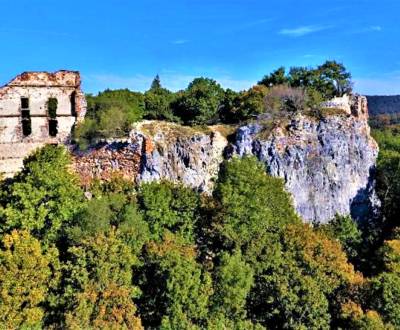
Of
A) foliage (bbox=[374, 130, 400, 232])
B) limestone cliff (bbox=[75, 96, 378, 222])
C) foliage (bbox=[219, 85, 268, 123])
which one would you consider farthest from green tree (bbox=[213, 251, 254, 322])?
foliage (bbox=[374, 130, 400, 232])

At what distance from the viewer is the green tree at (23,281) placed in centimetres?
2692

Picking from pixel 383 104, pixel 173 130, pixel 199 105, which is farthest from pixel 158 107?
pixel 383 104

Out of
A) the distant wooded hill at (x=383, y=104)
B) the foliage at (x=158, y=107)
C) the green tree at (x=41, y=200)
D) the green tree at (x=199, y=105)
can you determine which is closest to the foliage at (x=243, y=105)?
the green tree at (x=199, y=105)

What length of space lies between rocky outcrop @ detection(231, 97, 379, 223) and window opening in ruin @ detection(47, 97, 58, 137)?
533 inches

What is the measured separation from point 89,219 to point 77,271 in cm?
305

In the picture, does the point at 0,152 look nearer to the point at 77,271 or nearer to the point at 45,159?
the point at 45,159

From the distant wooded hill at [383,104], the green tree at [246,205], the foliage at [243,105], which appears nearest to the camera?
the green tree at [246,205]

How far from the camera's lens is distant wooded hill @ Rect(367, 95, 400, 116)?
162 meters

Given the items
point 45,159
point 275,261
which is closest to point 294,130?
point 275,261

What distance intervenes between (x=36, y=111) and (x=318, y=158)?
2164 centimetres

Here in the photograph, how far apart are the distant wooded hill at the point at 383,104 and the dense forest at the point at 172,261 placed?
133762 millimetres

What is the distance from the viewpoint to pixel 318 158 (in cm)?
4397

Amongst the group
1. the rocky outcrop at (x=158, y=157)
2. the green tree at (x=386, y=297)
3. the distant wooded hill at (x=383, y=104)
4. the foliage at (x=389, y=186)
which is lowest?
the green tree at (x=386, y=297)

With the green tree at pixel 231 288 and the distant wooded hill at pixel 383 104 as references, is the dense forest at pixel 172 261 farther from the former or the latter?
the distant wooded hill at pixel 383 104
